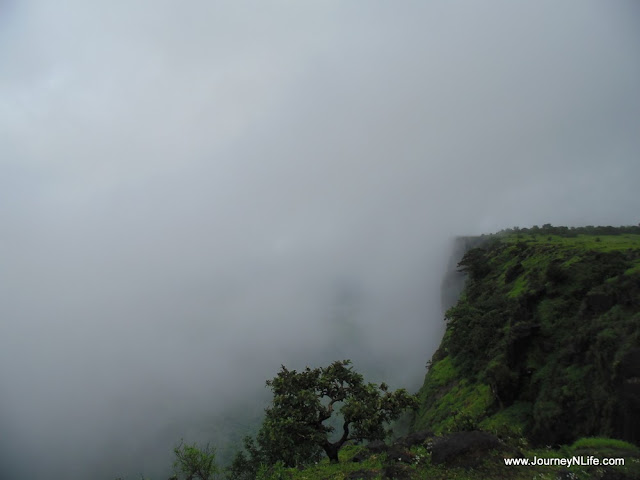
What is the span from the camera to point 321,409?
29141mm

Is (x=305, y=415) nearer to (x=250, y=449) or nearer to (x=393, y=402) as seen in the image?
(x=393, y=402)

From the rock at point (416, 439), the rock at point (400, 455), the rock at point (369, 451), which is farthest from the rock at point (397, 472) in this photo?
the rock at point (369, 451)

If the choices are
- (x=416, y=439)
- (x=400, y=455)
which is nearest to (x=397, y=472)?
(x=400, y=455)

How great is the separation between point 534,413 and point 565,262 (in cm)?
2271

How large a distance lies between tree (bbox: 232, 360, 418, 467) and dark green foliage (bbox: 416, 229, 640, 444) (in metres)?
6.41

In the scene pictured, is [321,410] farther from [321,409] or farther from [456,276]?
[456,276]

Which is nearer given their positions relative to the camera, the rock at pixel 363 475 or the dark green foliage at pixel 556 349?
the rock at pixel 363 475

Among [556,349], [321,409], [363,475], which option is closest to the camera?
[363,475]

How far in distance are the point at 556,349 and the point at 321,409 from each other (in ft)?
83.6

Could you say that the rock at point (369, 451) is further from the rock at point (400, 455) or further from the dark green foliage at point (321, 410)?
the rock at point (400, 455)

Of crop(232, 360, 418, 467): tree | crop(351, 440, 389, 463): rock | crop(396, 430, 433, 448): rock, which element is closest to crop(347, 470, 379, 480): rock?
→ crop(351, 440, 389, 463): rock

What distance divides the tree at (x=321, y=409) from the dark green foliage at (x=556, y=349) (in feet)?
21.0

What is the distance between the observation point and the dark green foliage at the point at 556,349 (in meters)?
26.7

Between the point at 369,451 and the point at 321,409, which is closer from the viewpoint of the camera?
the point at 369,451
